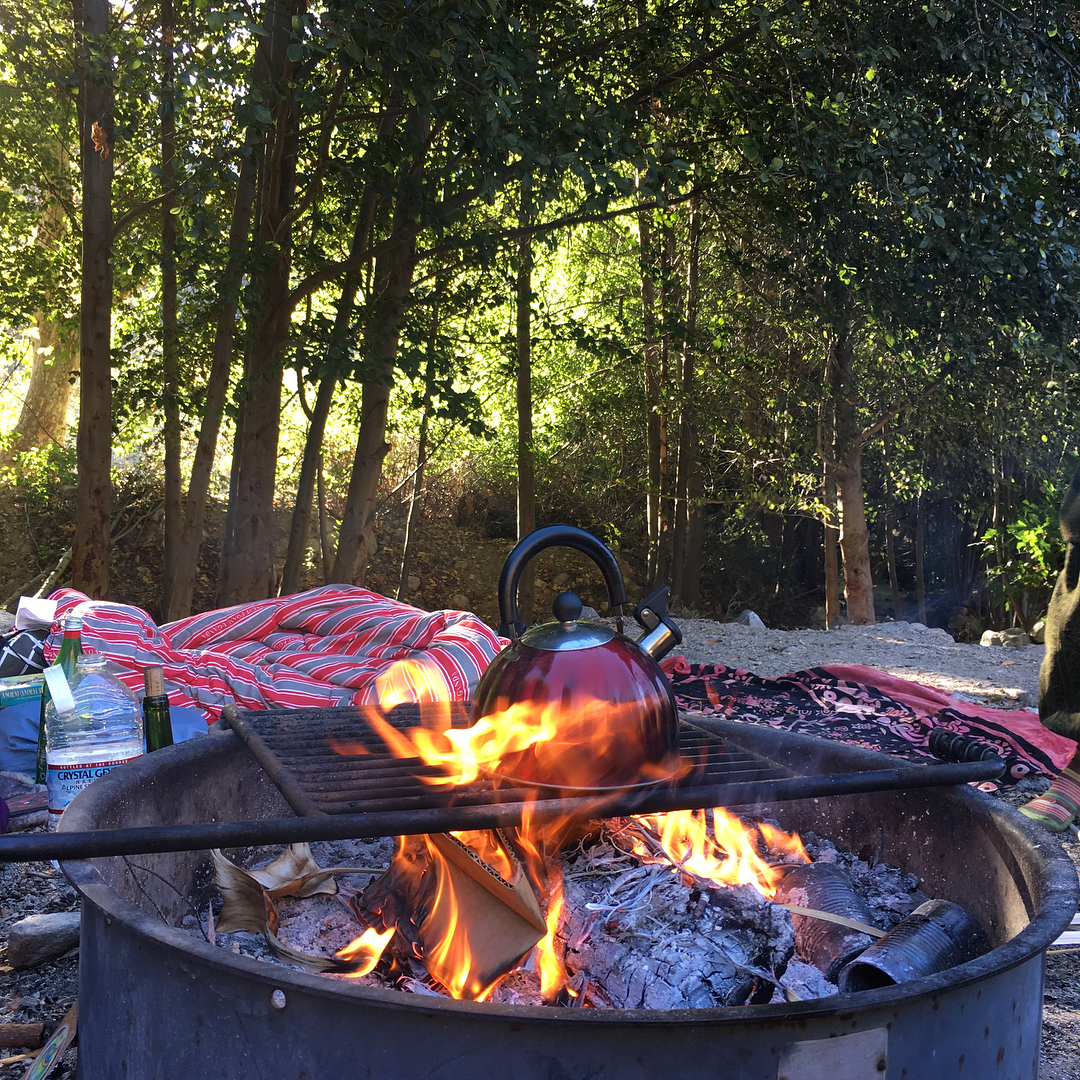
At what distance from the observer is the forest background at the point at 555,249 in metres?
4.82

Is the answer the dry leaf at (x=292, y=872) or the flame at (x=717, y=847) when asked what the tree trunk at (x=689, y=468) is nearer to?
the flame at (x=717, y=847)

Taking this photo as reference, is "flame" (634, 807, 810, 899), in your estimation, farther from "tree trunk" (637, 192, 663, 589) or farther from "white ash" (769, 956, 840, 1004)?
"tree trunk" (637, 192, 663, 589)

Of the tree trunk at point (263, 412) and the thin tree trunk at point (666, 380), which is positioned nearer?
the tree trunk at point (263, 412)

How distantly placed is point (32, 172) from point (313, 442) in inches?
110

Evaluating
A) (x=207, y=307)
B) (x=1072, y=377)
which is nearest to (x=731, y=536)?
(x=1072, y=377)

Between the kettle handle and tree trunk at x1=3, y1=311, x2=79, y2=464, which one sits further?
tree trunk at x1=3, y1=311, x2=79, y2=464

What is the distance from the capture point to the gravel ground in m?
2.04

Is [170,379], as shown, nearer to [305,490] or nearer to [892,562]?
[305,490]

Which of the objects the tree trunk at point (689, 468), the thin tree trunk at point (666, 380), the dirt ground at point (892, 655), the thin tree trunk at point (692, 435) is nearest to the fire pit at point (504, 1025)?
the dirt ground at point (892, 655)

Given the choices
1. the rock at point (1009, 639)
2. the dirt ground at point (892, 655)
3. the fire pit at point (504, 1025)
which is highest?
the fire pit at point (504, 1025)

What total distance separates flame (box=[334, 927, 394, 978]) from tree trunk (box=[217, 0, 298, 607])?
5.02 meters

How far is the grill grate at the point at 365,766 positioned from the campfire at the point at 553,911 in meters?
0.05

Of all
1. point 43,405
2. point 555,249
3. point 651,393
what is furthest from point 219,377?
point 43,405

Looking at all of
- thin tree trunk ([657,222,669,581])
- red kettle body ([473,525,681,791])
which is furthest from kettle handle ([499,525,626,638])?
thin tree trunk ([657,222,669,581])
